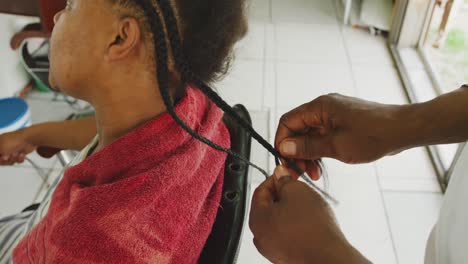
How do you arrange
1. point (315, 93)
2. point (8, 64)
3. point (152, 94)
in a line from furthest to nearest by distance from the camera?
point (315, 93), point (8, 64), point (152, 94)

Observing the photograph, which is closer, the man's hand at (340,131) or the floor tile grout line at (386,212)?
the man's hand at (340,131)

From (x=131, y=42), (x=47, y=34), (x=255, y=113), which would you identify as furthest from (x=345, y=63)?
(x=131, y=42)

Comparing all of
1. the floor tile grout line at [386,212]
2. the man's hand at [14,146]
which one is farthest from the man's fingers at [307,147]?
the floor tile grout line at [386,212]

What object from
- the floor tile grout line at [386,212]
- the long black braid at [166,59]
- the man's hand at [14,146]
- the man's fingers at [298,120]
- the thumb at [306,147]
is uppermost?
the long black braid at [166,59]

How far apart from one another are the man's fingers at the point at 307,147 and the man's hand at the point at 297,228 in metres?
0.12

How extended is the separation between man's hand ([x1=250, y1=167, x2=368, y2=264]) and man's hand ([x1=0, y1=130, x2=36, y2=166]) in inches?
26.5

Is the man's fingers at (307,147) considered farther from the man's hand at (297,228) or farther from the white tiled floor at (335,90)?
the white tiled floor at (335,90)

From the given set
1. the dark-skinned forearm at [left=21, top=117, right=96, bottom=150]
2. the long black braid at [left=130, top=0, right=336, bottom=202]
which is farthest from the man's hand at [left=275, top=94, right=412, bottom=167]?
the dark-skinned forearm at [left=21, top=117, right=96, bottom=150]

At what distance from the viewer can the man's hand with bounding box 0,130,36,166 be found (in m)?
1.04

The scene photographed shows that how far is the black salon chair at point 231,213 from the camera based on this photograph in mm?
610

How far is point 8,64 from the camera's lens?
1980 millimetres

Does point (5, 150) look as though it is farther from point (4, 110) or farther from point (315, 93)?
point (315, 93)

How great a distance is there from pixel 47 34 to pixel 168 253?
3.73 feet

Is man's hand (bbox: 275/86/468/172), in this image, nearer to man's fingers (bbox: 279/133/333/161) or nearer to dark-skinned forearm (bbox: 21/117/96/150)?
man's fingers (bbox: 279/133/333/161)
